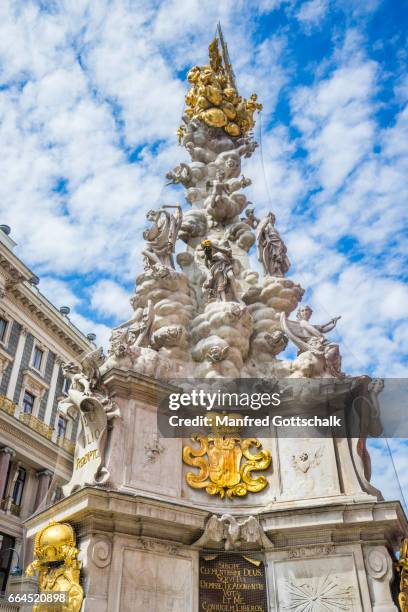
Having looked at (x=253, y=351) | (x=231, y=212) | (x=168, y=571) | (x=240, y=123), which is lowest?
(x=168, y=571)

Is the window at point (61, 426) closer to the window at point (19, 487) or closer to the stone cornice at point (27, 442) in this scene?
the stone cornice at point (27, 442)

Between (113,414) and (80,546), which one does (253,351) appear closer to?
(113,414)

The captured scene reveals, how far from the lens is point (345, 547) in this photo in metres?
7.85

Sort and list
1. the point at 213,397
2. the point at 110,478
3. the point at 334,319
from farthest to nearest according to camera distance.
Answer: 1. the point at 334,319
2. the point at 213,397
3. the point at 110,478

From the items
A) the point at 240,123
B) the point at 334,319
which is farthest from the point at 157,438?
the point at 240,123

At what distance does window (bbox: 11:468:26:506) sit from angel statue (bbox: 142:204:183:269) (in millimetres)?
20089

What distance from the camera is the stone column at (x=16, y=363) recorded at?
3000 cm

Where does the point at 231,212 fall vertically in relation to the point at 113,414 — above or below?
above

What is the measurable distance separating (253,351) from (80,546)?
4646 millimetres

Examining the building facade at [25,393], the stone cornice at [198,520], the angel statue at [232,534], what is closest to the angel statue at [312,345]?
the stone cornice at [198,520]

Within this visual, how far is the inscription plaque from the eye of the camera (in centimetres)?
791

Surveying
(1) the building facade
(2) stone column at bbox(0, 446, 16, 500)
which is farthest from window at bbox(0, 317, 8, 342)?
(2) stone column at bbox(0, 446, 16, 500)

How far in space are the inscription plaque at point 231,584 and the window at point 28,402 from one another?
2487 centimetres

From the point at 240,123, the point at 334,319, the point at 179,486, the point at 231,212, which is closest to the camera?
the point at 179,486
